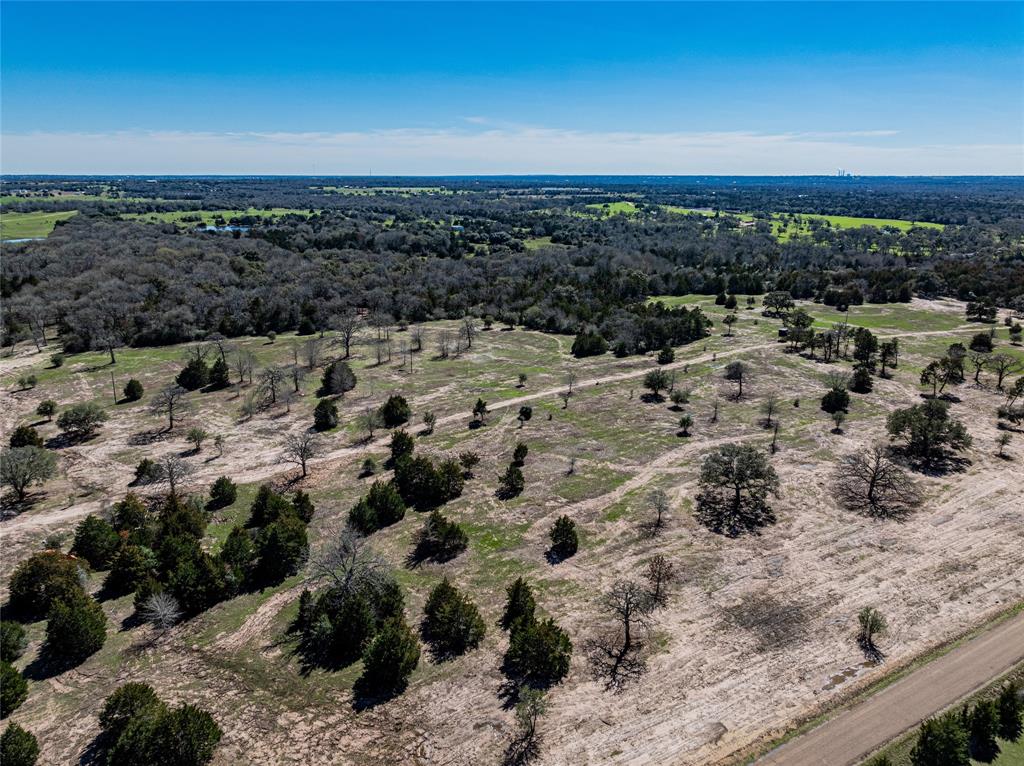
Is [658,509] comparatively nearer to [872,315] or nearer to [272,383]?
[272,383]

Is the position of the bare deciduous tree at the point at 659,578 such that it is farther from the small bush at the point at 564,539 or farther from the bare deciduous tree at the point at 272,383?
the bare deciduous tree at the point at 272,383

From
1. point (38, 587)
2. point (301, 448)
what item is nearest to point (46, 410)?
point (301, 448)

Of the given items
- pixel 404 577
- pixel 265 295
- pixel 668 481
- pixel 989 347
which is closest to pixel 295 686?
pixel 404 577

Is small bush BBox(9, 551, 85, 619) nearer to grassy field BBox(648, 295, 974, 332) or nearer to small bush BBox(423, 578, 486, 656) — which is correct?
small bush BBox(423, 578, 486, 656)

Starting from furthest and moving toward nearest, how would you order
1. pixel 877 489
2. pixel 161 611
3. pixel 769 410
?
pixel 769 410, pixel 877 489, pixel 161 611

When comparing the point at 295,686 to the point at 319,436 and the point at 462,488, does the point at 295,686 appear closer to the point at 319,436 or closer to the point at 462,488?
the point at 462,488

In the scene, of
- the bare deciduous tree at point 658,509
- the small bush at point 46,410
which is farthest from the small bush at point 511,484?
the small bush at point 46,410
